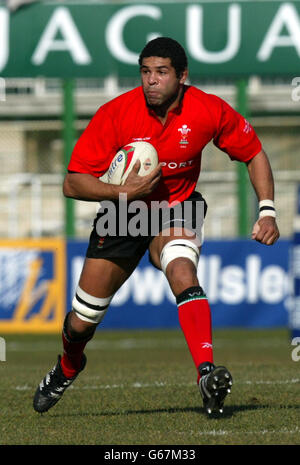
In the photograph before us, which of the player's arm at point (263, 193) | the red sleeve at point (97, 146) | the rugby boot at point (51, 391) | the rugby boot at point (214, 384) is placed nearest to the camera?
the rugby boot at point (214, 384)

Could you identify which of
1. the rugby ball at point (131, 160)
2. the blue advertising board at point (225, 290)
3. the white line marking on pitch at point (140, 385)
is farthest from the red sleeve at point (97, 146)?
the blue advertising board at point (225, 290)

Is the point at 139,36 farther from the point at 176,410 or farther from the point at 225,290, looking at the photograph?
the point at 176,410

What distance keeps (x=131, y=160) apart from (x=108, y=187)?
0.21 meters

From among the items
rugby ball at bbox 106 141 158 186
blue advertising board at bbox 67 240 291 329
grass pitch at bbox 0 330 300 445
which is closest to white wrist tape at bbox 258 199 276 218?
rugby ball at bbox 106 141 158 186

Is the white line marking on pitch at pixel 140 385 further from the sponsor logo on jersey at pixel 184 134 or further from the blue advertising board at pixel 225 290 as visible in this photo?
the blue advertising board at pixel 225 290

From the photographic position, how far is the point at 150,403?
23.0 feet

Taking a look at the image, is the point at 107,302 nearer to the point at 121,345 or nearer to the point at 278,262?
the point at 121,345

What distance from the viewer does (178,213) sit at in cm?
655

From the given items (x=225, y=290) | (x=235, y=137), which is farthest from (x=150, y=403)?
(x=225, y=290)

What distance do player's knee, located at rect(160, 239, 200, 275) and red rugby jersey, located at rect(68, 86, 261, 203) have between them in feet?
1.14

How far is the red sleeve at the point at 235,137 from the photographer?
656 cm

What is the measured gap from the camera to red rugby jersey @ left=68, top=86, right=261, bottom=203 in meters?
6.43

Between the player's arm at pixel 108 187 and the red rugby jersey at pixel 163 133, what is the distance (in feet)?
→ 0.28

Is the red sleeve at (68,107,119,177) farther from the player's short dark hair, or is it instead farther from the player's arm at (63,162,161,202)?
the player's short dark hair
